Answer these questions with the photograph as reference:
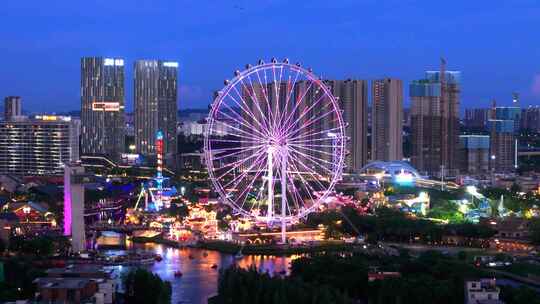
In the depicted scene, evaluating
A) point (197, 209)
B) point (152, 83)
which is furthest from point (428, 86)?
point (197, 209)

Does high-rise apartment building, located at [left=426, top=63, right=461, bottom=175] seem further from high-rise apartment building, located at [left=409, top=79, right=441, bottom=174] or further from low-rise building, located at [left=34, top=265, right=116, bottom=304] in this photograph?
low-rise building, located at [left=34, top=265, right=116, bottom=304]

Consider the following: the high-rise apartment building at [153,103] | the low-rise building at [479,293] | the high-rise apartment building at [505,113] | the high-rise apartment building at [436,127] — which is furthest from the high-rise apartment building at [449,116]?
the low-rise building at [479,293]

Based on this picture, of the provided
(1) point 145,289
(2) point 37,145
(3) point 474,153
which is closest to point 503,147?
(3) point 474,153

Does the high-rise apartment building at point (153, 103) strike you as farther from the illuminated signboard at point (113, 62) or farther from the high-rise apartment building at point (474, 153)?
the high-rise apartment building at point (474, 153)

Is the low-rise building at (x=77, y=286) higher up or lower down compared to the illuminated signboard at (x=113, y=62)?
lower down

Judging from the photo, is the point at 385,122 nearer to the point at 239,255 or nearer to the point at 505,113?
the point at 505,113

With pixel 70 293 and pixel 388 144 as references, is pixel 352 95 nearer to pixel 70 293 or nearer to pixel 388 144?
pixel 388 144

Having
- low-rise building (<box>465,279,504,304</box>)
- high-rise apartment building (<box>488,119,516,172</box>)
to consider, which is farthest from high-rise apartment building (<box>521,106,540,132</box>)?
low-rise building (<box>465,279,504,304</box>)
